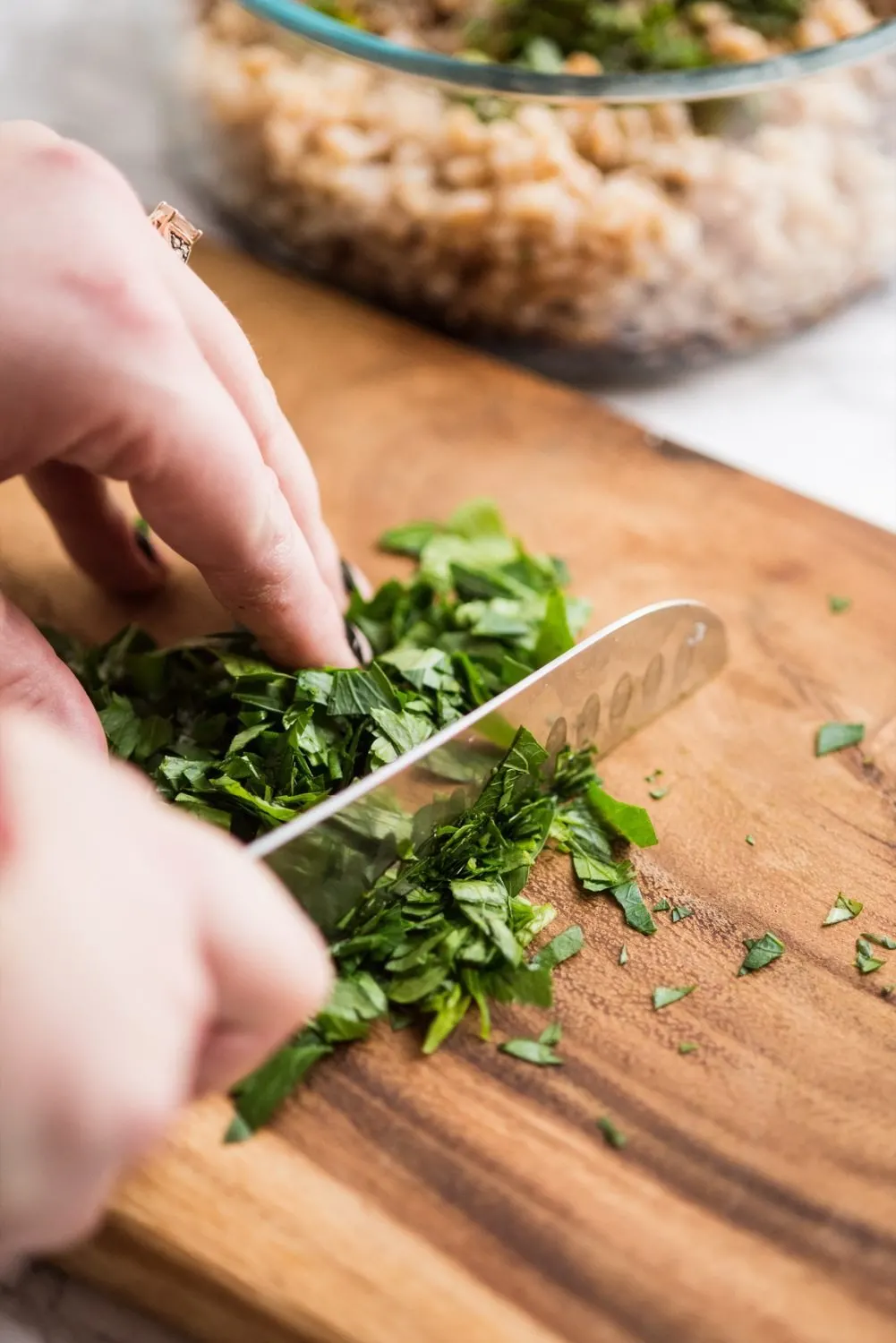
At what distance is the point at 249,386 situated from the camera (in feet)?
3.08

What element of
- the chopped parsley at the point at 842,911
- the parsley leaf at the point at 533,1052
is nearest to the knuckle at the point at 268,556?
the parsley leaf at the point at 533,1052

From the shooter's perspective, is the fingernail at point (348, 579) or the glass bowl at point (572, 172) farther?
the glass bowl at point (572, 172)

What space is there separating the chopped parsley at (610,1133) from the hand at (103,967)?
0.30 metres

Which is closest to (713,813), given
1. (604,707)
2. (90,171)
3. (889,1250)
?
(604,707)

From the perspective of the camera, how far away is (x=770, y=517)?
4.48ft

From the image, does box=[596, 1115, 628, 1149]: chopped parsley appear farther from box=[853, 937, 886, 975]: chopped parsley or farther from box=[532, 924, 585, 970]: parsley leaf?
box=[853, 937, 886, 975]: chopped parsley

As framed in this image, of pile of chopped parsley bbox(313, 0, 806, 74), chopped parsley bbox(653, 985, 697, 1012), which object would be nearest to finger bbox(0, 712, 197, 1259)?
chopped parsley bbox(653, 985, 697, 1012)

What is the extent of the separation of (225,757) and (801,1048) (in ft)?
1.59

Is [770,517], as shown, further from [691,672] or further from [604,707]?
[604,707]

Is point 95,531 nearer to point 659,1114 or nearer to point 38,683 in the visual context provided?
point 38,683

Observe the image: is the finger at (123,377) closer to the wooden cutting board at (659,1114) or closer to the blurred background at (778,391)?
the wooden cutting board at (659,1114)

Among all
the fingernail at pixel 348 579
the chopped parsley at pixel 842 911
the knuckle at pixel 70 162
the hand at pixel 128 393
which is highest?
the knuckle at pixel 70 162

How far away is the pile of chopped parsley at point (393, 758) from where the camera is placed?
94 cm

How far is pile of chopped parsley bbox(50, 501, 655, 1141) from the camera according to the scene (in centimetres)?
94
